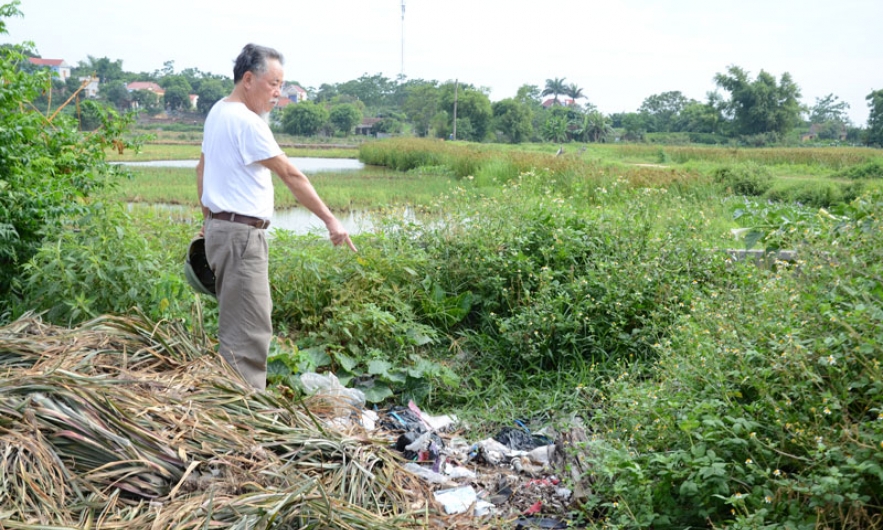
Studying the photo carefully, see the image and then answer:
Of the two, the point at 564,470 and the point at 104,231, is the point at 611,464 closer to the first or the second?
the point at 564,470

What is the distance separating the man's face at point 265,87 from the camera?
10.8 feet

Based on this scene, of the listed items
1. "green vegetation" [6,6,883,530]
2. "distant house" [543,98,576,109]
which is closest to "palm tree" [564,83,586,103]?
"distant house" [543,98,576,109]

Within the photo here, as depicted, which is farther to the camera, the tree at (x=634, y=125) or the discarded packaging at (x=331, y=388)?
the tree at (x=634, y=125)

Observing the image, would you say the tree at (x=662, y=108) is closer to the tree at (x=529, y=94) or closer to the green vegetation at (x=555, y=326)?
the tree at (x=529, y=94)

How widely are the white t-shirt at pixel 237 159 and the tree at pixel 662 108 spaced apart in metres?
52.3

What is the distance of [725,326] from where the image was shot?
312 cm

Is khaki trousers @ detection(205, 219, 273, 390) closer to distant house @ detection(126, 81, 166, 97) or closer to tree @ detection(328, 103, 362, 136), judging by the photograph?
distant house @ detection(126, 81, 166, 97)

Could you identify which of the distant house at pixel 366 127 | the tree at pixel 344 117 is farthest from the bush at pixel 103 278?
the distant house at pixel 366 127

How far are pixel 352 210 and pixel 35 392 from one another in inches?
425

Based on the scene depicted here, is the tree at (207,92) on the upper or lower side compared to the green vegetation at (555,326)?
upper

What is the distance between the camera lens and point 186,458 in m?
2.24

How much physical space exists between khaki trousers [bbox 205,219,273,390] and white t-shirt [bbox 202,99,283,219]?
100 millimetres

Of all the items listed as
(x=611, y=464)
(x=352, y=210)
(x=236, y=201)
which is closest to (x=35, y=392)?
(x=236, y=201)

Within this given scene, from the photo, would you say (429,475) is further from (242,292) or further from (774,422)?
(774,422)
